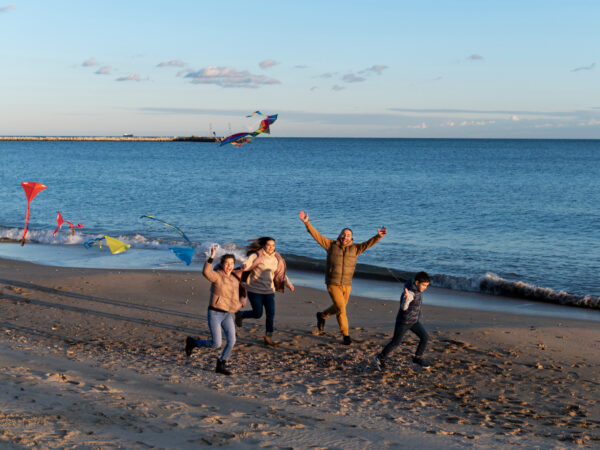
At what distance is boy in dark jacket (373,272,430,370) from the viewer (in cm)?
807

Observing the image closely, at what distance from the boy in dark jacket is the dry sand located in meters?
0.19

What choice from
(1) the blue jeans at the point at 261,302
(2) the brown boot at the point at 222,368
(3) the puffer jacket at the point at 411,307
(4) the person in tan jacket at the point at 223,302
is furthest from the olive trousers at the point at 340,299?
(2) the brown boot at the point at 222,368

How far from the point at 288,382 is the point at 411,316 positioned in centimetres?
182

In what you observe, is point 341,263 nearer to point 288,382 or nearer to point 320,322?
point 320,322

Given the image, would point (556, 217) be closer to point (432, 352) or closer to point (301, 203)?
point (301, 203)

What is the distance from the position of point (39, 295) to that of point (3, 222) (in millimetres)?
20194

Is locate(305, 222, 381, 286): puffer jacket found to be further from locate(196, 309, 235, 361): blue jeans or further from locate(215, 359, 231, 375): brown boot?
locate(215, 359, 231, 375): brown boot

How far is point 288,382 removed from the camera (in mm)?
7711

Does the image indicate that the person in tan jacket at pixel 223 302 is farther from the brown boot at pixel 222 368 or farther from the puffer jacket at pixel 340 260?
the puffer jacket at pixel 340 260

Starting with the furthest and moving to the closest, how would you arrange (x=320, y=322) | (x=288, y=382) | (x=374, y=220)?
1. (x=374, y=220)
2. (x=320, y=322)
3. (x=288, y=382)

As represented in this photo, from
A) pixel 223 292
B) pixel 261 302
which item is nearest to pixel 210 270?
pixel 223 292

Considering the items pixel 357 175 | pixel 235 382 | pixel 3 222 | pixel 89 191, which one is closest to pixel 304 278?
pixel 235 382

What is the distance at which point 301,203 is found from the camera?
4047cm

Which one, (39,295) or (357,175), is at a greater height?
(357,175)
